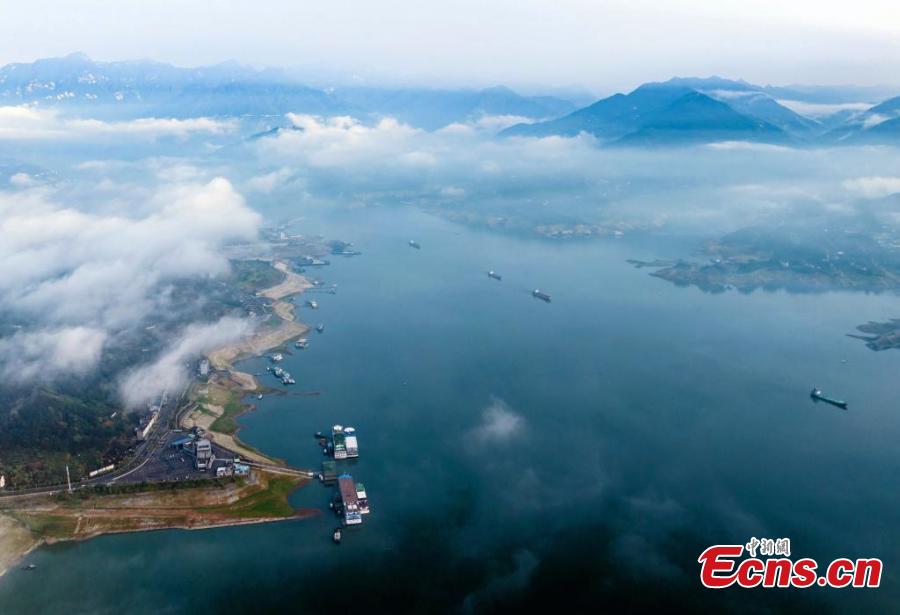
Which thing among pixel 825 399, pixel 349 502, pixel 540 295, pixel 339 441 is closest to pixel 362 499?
pixel 349 502

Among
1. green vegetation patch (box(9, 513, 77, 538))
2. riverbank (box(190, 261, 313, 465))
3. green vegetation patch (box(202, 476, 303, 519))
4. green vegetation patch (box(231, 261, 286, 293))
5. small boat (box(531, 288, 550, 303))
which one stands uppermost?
green vegetation patch (box(9, 513, 77, 538))

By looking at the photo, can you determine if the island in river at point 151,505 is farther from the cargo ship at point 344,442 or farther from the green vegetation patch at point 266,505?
the cargo ship at point 344,442

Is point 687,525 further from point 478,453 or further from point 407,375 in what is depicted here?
point 407,375

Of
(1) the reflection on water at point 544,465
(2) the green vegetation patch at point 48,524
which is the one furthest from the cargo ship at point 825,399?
(2) the green vegetation patch at point 48,524

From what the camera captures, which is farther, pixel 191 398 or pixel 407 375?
pixel 407 375

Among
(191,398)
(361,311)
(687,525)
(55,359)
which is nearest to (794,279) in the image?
(361,311)

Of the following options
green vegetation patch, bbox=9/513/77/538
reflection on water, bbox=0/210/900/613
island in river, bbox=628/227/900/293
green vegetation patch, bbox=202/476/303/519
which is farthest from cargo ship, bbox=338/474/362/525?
island in river, bbox=628/227/900/293

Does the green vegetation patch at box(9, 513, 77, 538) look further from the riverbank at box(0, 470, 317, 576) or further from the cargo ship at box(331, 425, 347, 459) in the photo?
the cargo ship at box(331, 425, 347, 459)
